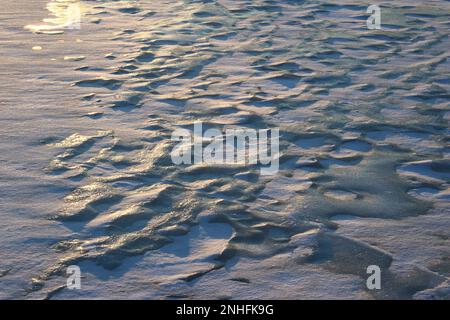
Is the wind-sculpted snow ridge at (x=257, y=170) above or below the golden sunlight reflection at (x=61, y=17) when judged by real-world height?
below

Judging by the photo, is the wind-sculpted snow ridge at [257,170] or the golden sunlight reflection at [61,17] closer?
the wind-sculpted snow ridge at [257,170]

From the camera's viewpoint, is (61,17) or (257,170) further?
(61,17)

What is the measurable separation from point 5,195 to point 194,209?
88cm

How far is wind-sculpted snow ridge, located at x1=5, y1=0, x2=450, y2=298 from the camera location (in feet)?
9.60

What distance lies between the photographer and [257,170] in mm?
3801

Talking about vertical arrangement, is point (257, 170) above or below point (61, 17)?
below

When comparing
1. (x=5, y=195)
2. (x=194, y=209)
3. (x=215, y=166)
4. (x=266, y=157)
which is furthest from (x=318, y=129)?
(x=5, y=195)

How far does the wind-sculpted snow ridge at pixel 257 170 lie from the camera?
293 centimetres

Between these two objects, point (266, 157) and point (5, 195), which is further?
point (266, 157)

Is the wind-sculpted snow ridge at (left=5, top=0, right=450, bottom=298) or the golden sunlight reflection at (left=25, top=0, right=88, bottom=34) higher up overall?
the golden sunlight reflection at (left=25, top=0, right=88, bottom=34)

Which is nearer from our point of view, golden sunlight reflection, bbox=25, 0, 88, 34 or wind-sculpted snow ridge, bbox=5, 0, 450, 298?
wind-sculpted snow ridge, bbox=5, 0, 450, 298
